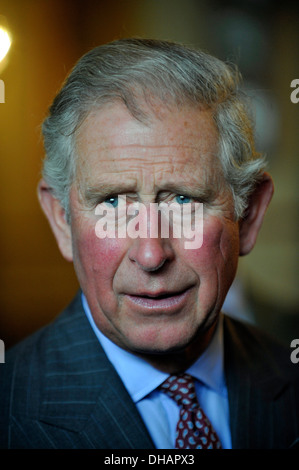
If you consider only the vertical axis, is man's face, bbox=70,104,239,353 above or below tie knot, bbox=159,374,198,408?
above

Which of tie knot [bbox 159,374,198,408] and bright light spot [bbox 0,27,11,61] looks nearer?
tie knot [bbox 159,374,198,408]

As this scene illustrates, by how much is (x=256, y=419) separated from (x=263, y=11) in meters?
2.50

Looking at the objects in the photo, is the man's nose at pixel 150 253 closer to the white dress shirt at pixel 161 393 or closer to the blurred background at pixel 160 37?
the white dress shirt at pixel 161 393

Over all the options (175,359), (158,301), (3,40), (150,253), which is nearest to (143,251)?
(150,253)

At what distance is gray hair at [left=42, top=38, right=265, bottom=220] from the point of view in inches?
39.2

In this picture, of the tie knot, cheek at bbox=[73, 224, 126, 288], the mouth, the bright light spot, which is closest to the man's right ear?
cheek at bbox=[73, 224, 126, 288]

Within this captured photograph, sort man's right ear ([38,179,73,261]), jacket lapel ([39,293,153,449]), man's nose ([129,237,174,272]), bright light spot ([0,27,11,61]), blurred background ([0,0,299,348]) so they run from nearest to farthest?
man's nose ([129,237,174,272]) < jacket lapel ([39,293,153,449]) < man's right ear ([38,179,73,261]) < bright light spot ([0,27,11,61]) < blurred background ([0,0,299,348])

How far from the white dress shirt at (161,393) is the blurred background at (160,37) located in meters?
1.30

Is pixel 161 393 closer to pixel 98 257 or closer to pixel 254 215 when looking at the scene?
pixel 98 257

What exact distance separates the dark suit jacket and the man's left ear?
271 mm

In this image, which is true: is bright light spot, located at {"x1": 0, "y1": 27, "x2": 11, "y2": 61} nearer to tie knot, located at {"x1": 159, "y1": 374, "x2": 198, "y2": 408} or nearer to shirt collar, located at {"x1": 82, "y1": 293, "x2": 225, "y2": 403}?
shirt collar, located at {"x1": 82, "y1": 293, "x2": 225, "y2": 403}

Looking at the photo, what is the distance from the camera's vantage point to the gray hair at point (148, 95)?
997 mm

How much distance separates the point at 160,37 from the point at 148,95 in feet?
5.01

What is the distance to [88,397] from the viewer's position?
3.49ft
